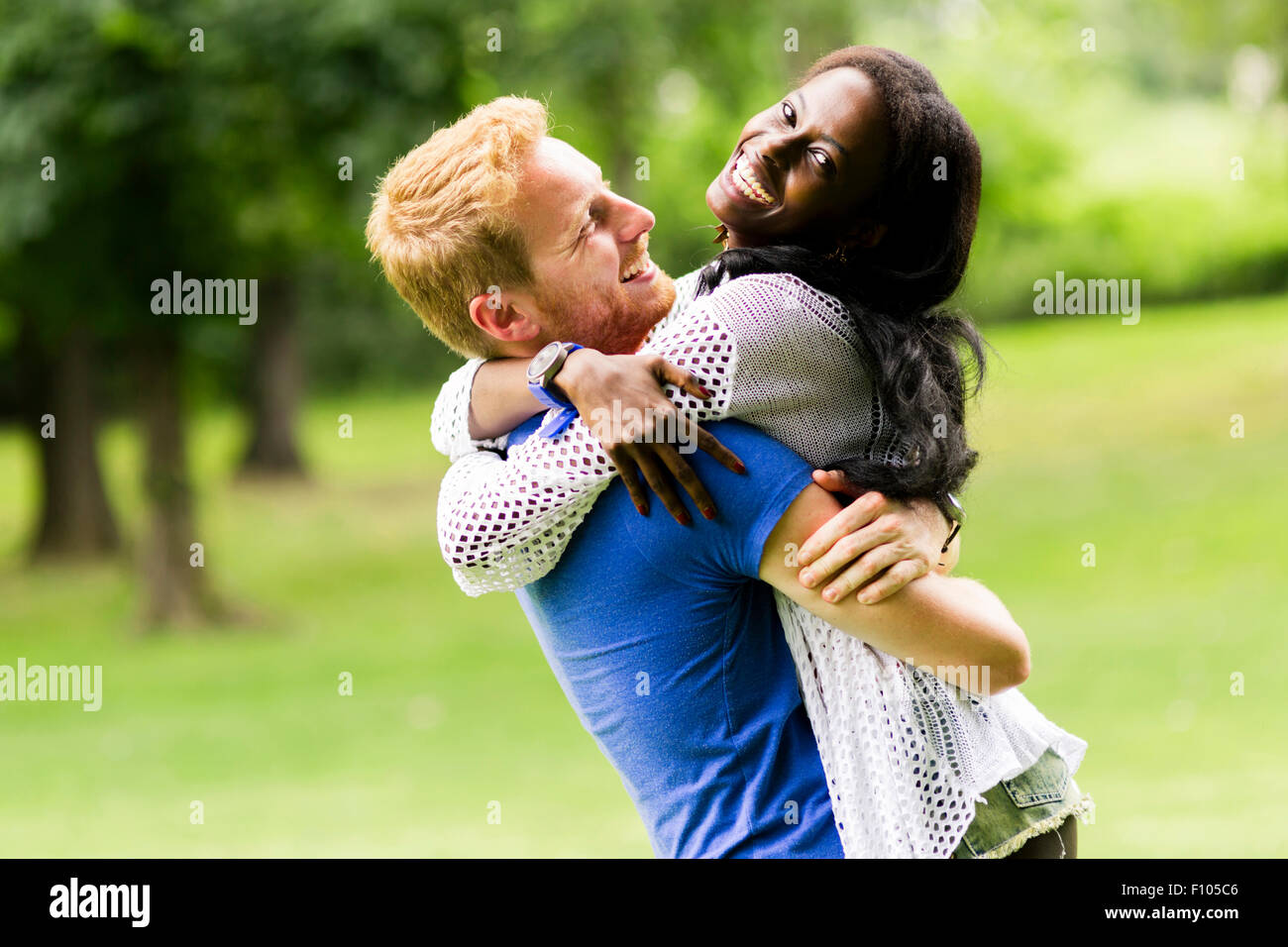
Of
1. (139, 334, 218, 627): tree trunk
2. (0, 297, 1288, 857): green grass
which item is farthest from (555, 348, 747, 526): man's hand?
(139, 334, 218, 627): tree trunk

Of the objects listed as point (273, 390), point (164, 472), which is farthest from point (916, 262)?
point (273, 390)

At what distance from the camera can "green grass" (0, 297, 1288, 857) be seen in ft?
24.3

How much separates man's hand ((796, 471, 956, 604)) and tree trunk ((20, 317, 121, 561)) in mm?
13507

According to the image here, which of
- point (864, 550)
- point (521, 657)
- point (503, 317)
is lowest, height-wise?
point (521, 657)

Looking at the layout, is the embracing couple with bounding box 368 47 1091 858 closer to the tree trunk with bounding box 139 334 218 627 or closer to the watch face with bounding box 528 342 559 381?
the watch face with bounding box 528 342 559 381

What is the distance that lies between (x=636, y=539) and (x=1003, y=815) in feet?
1.93

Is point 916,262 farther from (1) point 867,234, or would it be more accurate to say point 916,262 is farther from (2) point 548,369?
(2) point 548,369

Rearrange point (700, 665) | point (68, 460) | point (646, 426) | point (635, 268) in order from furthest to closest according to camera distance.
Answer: point (68, 460)
point (635, 268)
point (700, 665)
point (646, 426)

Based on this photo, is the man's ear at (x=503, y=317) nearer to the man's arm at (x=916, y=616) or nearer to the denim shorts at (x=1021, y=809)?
the man's arm at (x=916, y=616)

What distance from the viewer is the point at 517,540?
166 cm

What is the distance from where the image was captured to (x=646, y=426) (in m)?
1.57

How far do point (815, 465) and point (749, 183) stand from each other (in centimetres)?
43

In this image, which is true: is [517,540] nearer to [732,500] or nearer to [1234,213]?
[732,500]

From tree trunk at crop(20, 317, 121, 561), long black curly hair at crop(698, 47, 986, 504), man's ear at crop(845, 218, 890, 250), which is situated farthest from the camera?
tree trunk at crop(20, 317, 121, 561)
